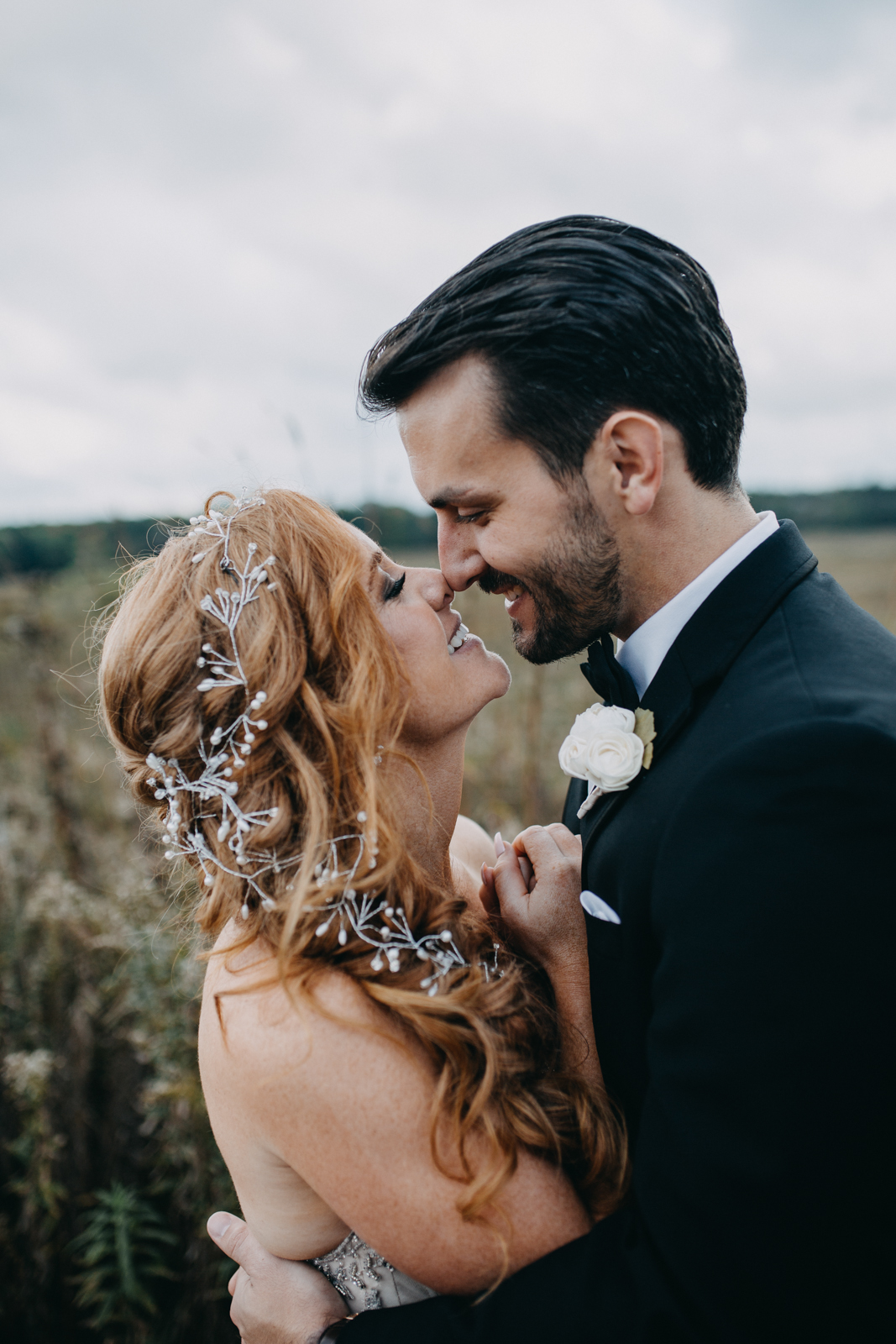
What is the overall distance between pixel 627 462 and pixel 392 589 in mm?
802

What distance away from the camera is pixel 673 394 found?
6.46 ft

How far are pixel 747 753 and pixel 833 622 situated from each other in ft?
1.54

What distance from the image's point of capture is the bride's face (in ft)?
7.63

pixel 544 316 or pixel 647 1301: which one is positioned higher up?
pixel 544 316

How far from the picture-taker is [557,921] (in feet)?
6.75

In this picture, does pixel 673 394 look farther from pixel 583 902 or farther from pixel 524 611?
pixel 583 902

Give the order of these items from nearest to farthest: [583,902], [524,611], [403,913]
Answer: [583,902] < [403,913] < [524,611]

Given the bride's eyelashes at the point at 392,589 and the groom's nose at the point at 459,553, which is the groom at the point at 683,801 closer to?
the groom's nose at the point at 459,553

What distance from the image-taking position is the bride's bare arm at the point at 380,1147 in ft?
5.38

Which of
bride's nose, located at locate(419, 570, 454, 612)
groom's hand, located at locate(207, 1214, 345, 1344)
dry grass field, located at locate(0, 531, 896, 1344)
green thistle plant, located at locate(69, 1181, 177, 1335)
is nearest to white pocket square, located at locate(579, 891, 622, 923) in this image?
bride's nose, located at locate(419, 570, 454, 612)

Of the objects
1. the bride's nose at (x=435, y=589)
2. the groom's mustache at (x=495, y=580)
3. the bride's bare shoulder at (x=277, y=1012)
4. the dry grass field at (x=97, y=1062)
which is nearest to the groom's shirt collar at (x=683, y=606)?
the groom's mustache at (x=495, y=580)

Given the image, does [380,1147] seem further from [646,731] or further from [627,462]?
[627,462]

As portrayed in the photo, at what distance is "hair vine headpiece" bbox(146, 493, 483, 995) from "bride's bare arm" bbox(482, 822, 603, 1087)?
154 millimetres

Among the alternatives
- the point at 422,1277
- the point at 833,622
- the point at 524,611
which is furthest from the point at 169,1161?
the point at 833,622
